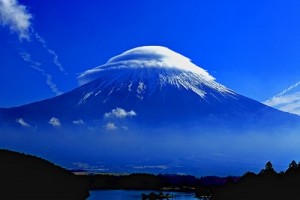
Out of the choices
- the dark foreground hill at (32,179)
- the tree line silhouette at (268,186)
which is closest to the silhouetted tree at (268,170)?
the tree line silhouette at (268,186)

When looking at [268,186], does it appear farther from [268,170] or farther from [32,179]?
[32,179]

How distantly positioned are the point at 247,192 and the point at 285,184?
562 cm

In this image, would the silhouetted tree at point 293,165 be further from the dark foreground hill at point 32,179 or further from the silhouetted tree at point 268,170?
the dark foreground hill at point 32,179

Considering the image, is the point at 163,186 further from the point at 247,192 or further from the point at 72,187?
the point at 247,192

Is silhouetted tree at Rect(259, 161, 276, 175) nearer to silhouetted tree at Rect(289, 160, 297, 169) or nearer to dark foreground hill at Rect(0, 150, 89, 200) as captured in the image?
silhouetted tree at Rect(289, 160, 297, 169)

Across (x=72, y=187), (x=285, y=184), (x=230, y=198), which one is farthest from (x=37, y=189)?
(x=285, y=184)

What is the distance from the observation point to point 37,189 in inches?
2133

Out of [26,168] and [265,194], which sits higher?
[26,168]

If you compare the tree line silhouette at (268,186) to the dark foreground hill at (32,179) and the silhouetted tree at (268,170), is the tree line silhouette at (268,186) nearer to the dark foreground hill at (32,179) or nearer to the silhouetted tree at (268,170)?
the silhouetted tree at (268,170)

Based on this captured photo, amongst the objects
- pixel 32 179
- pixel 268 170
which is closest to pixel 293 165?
pixel 268 170

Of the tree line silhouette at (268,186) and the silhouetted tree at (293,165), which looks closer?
the tree line silhouette at (268,186)

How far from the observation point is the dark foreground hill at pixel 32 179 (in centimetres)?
5022

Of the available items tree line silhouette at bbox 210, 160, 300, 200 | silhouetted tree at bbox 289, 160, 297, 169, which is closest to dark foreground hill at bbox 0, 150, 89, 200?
tree line silhouette at bbox 210, 160, 300, 200

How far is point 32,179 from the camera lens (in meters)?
57.1
